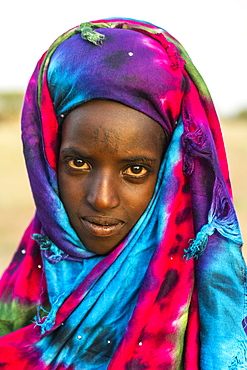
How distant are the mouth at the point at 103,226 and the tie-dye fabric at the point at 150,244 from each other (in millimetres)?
62

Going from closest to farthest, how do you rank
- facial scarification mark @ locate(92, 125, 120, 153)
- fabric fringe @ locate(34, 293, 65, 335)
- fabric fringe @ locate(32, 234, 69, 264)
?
1. facial scarification mark @ locate(92, 125, 120, 153)
2. fabric fringe @ locate(34, 293, 65, 335)
3. fabric fringe @ locate(32, 234, 69, 264)

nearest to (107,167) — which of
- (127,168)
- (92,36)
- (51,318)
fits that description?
(127,168)

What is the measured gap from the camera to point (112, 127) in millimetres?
1595

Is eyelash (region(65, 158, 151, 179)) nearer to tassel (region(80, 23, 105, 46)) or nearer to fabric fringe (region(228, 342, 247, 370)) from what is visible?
tassel (region(80, 23, 105, 46))

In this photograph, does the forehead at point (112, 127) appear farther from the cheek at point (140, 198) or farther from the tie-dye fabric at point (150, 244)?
the cheek at point (140, 198)

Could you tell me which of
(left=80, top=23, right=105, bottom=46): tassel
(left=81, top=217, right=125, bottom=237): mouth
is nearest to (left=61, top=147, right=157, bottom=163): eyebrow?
(left=81, top=217, right=125, bottom=237): mouth

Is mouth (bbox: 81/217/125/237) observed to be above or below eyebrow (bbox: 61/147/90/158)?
below

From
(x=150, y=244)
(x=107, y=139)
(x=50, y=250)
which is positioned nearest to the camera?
(x=107, y=139)

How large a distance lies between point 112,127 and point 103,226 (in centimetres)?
35

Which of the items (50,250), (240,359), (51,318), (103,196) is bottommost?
(240,359)

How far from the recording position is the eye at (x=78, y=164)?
5.48ft

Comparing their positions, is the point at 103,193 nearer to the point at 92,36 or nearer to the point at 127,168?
the point at 127,168

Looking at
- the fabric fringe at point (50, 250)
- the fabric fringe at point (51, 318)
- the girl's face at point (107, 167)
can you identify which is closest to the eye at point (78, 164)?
the girl's face at point (107, 167)

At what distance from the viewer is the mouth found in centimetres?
167
